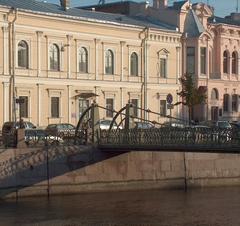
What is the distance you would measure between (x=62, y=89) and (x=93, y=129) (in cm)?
1842

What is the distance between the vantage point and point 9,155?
133 ft

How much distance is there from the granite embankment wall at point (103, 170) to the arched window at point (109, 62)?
19287 millimetres

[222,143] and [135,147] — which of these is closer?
[222,143]

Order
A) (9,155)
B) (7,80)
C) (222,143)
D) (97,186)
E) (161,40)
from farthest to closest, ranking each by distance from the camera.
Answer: (161,40)
(7,80)
(97,186)
(9,155)
(222,143)

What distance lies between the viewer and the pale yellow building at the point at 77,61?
5791 centimetres

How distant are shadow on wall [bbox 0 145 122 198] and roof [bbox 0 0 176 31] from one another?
18.2m

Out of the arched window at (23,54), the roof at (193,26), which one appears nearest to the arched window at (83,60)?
the arched window at (23,54)

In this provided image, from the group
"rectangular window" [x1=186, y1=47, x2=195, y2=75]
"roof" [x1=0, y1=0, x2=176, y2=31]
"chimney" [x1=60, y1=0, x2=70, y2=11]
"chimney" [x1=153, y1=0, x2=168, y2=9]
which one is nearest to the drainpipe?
"roof" [x1=0, y1=0, x2=176, y2=31]

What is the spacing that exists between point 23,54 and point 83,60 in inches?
245

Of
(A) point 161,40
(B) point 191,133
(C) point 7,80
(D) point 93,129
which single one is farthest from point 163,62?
(B) point 191,133

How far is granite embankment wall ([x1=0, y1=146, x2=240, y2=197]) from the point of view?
1601 inches

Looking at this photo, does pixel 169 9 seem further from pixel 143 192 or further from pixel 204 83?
pixel 143 192

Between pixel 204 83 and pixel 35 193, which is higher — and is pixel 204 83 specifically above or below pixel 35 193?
above

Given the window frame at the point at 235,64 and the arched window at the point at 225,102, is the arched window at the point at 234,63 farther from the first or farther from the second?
the arched window at the point at 225,102
